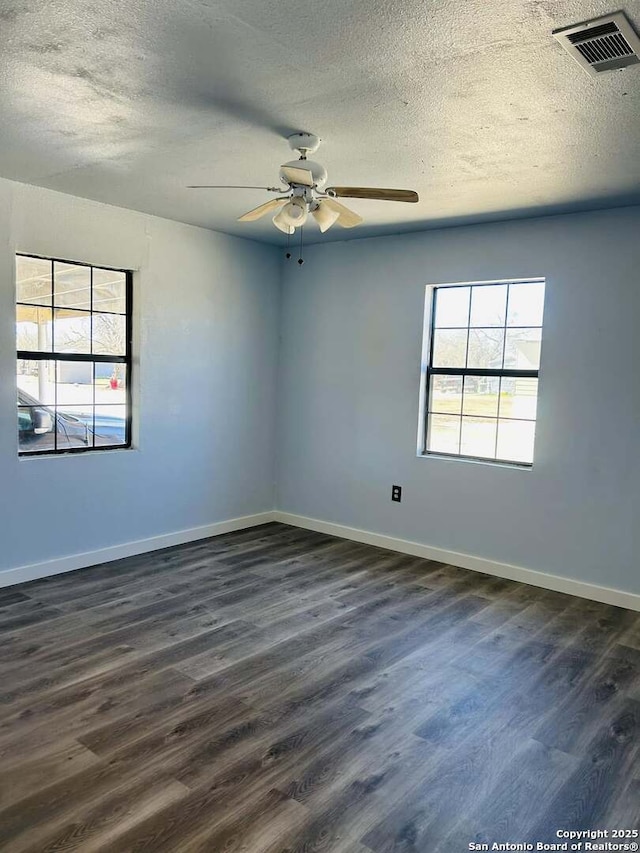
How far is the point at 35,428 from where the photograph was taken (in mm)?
3988

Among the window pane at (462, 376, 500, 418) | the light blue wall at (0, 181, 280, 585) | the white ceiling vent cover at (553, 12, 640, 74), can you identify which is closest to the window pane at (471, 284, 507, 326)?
the window pane at (462, 376, 500, 418)

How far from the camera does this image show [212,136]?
278 cm

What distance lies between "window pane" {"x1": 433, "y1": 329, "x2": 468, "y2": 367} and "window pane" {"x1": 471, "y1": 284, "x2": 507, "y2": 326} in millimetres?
154

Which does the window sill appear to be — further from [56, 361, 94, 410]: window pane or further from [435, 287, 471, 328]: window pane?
[56, 361, 94, 410]: window pane

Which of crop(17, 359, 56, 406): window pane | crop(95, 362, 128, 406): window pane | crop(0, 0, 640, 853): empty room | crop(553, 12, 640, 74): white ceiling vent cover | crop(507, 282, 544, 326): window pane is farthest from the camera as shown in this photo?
crop(95, 362, 128, 406): window pane

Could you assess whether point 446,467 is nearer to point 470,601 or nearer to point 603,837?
point 470,601

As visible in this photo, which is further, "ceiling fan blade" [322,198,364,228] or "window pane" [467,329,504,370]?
"window pane" [467,329,504,370]

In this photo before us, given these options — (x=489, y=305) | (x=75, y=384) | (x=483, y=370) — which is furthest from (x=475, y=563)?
(x=75, y=384)

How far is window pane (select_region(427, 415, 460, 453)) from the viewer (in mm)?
4645

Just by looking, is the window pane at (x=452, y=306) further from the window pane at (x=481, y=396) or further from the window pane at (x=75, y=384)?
the window pane at (x=75, y=384)

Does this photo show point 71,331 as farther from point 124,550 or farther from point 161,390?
point 124,550

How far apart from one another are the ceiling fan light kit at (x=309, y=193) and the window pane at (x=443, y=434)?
2055 millimetres

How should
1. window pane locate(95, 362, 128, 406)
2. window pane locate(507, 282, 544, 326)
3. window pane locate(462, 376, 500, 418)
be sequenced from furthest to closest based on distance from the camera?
window pane locate(462, 376, 500, 418), window pane locate(95, 362, 128, 406), window pane locate(507, 282, 544, 326)

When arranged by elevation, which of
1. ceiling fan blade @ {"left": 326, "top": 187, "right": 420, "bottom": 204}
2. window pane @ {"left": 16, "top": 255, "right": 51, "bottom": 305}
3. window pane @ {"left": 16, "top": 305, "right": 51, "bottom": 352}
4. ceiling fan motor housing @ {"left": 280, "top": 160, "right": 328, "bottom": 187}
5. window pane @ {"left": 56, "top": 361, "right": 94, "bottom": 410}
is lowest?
window pane @ {"left": 56, "top": 361, "right": 94, "bottom": 410}
